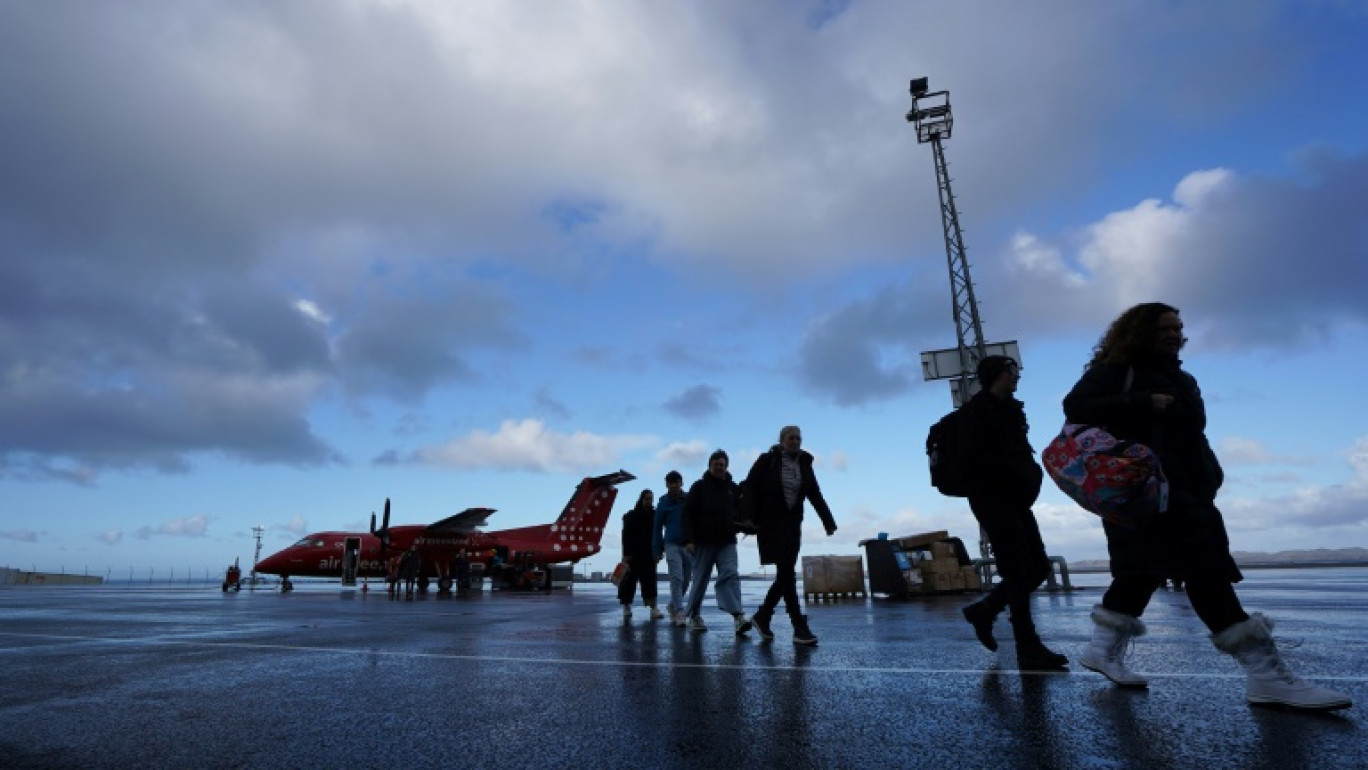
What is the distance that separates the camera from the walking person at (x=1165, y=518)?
2.89 metres

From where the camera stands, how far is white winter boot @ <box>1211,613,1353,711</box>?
2639 millimetres

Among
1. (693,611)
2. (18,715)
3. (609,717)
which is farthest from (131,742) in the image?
(693,611)

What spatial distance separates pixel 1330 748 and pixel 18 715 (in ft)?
16.5

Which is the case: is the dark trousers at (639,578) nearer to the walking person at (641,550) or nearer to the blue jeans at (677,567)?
the walking person at (641,550)

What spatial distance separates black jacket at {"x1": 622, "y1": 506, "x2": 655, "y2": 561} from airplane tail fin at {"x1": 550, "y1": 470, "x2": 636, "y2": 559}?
19.1m

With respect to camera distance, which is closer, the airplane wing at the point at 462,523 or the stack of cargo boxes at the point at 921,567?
the stack of cargo boxes at the point at 921,567

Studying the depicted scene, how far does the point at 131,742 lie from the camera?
2.59m

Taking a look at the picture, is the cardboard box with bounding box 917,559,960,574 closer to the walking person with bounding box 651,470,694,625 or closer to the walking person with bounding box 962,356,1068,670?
the walking person with bounding box 651,470,694,625

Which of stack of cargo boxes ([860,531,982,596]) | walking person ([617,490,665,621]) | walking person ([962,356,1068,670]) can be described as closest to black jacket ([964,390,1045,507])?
walking person ([962,356,1068,670])

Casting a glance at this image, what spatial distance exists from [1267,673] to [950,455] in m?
1.80

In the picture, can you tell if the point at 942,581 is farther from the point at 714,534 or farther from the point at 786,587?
the point at 786,587

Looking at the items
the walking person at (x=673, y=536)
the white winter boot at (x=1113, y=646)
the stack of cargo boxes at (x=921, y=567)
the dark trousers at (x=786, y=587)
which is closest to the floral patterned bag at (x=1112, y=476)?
the white winter boot at (x=1113, y=646)

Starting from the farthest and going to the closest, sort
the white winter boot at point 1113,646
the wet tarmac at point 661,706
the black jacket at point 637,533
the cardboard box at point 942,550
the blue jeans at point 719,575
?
1. the cardboard box at point 942,550
2. the black jacket at point 637,533
3. the blue jeans at point 719,575
4. the white winter boot at point 1113,646
5. the wet tarmac at point 661,706

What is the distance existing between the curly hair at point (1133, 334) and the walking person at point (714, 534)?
3.91m
